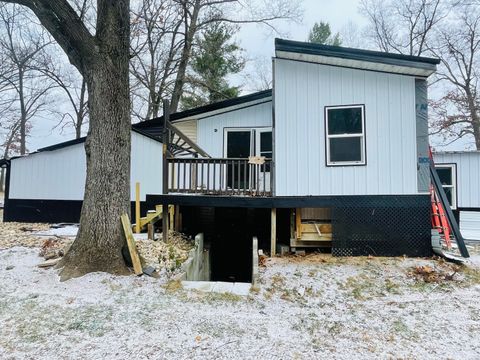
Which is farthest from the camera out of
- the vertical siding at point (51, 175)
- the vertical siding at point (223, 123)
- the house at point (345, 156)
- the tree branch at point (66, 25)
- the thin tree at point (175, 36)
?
the thin tree at point (175, 36)

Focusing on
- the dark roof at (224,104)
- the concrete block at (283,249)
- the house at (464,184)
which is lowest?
the concrete block at (283,249)

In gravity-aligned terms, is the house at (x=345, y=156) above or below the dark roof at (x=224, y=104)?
below

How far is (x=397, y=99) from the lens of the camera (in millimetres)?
5969

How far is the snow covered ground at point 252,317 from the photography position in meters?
2.86

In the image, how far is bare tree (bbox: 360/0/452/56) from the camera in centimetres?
1855

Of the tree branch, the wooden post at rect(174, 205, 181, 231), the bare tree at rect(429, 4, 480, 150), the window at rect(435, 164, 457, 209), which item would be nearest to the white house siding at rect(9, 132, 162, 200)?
the wooden post at rect(174, 205, 181, 231)

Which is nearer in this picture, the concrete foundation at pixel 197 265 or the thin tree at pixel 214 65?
the concrete foundation at pixel 197 265

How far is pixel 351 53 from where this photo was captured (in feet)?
18.9

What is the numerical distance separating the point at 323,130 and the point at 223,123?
356 centimetres

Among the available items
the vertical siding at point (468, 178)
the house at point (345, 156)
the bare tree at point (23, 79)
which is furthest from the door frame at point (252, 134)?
the bare tree at point (23, 79)

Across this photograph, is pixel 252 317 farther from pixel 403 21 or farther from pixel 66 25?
pixel 403 21

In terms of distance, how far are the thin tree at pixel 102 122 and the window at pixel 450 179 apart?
9.27 m

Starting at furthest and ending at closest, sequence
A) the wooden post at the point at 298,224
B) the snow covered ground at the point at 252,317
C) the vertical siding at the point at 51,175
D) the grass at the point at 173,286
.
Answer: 1. the vertical siding at the point at 51,175
2. the wooden post at the point at 298,224
3. the grass at the point at 173,286
4. the snow covered ground at the point at 252,317

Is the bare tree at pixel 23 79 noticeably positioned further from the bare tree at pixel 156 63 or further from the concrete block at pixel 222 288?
the concrete block at pixel 222 288
